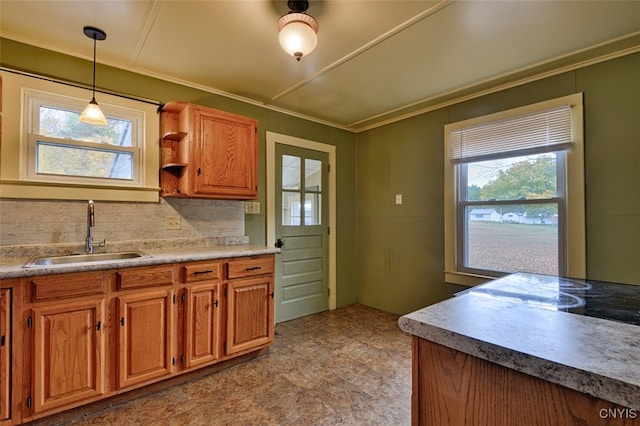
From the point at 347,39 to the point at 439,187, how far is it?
5.95 feet

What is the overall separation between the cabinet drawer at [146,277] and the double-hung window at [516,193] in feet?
8.36

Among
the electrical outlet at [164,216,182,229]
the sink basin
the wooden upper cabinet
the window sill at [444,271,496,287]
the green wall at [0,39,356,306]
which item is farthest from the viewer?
the window sill at [444,271,496,287]

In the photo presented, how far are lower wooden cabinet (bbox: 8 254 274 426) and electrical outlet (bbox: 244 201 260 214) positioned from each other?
0.80m

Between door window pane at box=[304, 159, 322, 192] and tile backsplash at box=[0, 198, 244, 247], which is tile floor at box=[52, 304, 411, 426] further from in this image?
door window pane at box=[304, 159, 322, 192]

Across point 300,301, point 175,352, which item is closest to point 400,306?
point 300,301

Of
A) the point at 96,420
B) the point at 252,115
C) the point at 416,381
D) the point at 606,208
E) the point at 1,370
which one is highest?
the point at 252,115

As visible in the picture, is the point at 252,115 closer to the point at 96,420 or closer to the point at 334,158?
the point at 334,158

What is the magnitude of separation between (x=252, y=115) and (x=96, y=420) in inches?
107

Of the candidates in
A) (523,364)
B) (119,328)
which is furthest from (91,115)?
(523,364)

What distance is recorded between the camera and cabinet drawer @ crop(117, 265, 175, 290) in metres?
1.88

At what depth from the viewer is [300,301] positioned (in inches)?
141

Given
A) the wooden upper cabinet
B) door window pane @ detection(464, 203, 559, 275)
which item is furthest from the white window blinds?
the wooden upper cabinet

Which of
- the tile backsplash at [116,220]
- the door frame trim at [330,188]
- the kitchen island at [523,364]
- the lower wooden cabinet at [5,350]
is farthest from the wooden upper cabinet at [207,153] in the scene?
the kitchen island at [523,364]

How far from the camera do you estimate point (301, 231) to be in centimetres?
358
